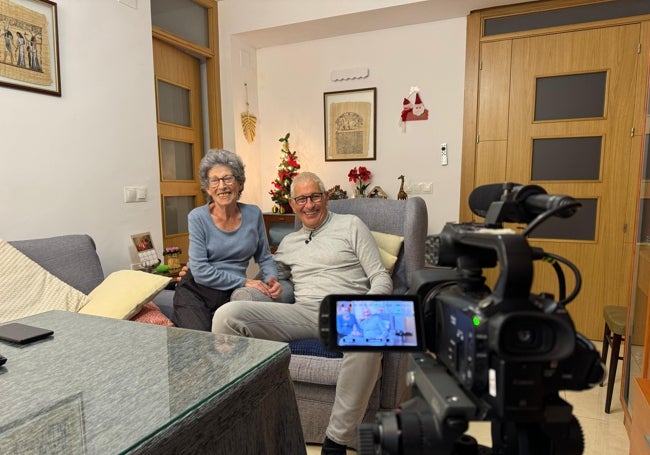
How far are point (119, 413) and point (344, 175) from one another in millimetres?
2930

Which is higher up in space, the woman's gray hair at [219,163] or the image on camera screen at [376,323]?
the woman's gray hair at [219,163]

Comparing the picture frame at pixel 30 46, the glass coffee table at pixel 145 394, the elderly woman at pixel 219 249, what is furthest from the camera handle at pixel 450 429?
the picture frame at pixel 30 46

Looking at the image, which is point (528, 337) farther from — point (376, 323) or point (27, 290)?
point (27, 290)

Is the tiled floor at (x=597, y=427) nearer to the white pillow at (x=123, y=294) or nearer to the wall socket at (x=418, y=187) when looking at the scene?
the white pillow at (x=123, y=294)

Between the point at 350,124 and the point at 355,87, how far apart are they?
0.97ft

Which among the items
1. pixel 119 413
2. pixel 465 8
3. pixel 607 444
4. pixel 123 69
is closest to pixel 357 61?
pixel 465 8

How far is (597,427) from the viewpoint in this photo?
6.08 ft

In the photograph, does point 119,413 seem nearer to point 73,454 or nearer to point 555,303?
point 73,454

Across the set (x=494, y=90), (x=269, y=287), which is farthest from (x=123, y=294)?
(x=494, y=90)

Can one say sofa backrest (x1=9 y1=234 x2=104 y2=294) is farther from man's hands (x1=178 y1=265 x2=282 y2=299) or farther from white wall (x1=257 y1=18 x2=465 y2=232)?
white wall (x1=257 y1=18 x2=465 y2=232)

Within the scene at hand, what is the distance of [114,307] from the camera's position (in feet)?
5.71

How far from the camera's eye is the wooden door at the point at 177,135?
3.01 metres

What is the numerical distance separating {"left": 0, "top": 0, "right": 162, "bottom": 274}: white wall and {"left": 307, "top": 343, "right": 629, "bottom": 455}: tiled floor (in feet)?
5.44

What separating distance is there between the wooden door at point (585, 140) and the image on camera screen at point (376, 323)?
264 cm
